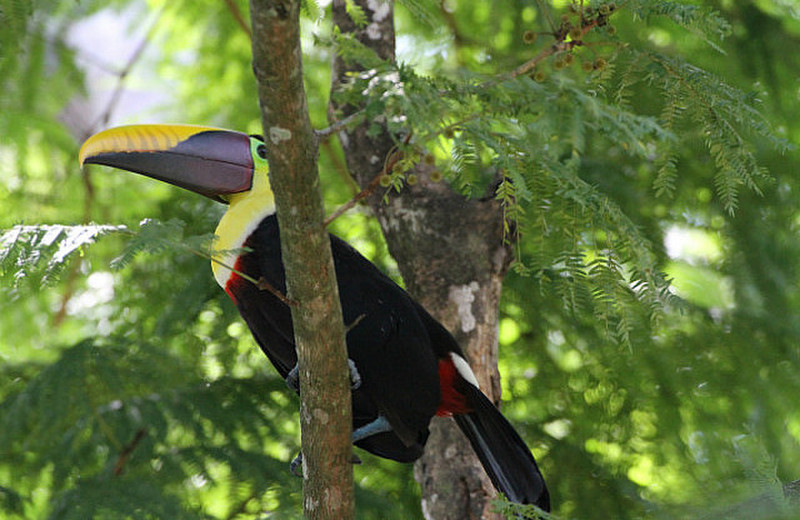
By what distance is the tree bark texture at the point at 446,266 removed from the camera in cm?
331

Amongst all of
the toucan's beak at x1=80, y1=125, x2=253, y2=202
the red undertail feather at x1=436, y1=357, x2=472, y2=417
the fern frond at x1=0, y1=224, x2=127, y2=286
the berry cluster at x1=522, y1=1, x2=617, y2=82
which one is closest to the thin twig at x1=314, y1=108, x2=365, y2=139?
the berry cluster at x1=522, y1=1, x2=617, y2=82

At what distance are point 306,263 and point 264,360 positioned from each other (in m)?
2.09

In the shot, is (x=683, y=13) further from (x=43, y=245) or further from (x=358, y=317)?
(x=43, y=245)

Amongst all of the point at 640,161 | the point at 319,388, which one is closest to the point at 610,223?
the point at 319,388

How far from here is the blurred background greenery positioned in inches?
136

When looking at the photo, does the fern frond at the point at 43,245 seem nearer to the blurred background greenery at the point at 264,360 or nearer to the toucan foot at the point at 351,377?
the blurred background greenery at the point at 264,360

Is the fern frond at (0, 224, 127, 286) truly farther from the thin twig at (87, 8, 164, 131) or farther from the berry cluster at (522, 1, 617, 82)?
the thin twig at (87, 8, 164, 131)

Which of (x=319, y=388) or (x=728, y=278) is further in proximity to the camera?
(x=728, y=278)

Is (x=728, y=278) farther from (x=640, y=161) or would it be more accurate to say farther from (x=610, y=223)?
(x=610, y=223)

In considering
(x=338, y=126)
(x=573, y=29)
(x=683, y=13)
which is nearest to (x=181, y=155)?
(x=338, y=126)

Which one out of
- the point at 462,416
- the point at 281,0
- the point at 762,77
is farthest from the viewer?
the point at 762,77

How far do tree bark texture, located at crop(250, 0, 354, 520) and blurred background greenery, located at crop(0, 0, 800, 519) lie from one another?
2.26ft

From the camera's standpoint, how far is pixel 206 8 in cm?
472

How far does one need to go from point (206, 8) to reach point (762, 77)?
8.67 feet
